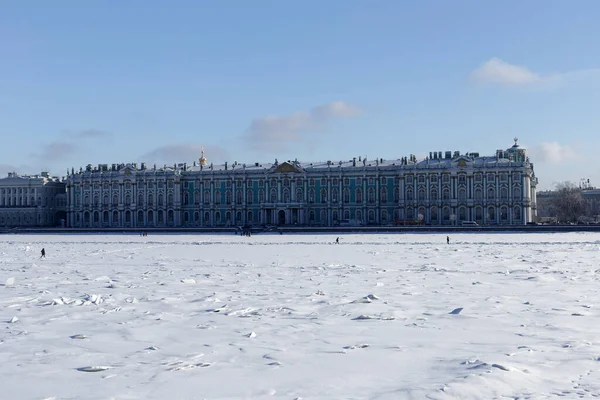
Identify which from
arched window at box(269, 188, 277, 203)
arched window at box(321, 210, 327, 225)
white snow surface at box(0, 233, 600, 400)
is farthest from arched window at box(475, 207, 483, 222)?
white snow surface at box(0, 233, 600, 400)

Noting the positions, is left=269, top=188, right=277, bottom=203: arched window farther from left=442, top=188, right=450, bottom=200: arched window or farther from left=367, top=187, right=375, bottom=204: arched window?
left=442, top=188, right=450, bottom=200: arched window

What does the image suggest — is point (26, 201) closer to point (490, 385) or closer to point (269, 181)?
point (269, 181)

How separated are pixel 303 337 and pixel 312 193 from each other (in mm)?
73497

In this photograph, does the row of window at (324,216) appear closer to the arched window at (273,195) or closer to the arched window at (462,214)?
the arched window at (462,214)

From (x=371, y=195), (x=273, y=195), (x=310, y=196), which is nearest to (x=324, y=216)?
Answer: (x=310, y=196)

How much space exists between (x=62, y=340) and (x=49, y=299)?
14.8ft

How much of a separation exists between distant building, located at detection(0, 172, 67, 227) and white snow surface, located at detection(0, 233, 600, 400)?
Result: 81772 mm

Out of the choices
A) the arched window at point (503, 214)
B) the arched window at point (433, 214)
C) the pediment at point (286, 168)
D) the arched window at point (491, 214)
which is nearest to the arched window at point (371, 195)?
the arched window at point (433, 214)

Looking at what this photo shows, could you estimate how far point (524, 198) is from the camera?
3031 inches

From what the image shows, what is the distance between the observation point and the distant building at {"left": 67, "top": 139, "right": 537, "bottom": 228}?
258 feet

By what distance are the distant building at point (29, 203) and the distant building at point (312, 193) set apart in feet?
25.0

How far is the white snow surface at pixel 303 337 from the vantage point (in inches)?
321

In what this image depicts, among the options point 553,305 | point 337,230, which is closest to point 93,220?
point 337,230

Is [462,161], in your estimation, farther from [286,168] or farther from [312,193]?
[286,168]
